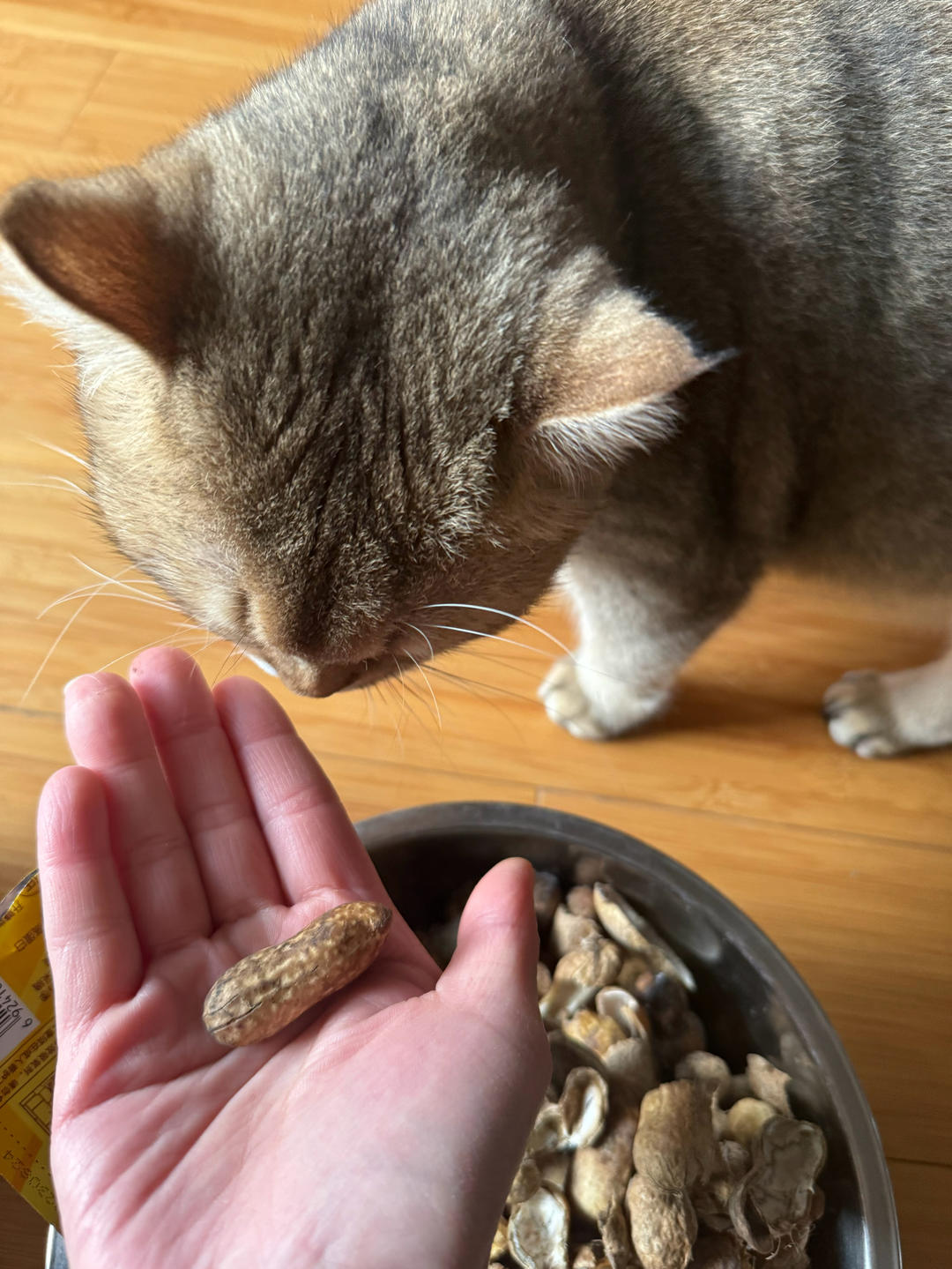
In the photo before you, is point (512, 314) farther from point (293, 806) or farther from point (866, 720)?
point (866, 720)

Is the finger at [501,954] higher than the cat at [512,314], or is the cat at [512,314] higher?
the cat at [512,314]

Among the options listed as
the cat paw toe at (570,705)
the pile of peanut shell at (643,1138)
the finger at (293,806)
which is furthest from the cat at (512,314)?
the pile of peanut shell at (643,1138)

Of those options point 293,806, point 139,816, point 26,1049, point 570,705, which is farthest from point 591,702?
point 26,1049

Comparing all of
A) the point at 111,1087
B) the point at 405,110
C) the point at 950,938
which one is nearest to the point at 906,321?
the point at 405,110

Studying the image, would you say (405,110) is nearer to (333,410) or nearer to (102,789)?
(333,410)

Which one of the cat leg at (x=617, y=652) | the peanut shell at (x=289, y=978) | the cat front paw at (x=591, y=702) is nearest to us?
the peanut shell at (x=289, y=978)

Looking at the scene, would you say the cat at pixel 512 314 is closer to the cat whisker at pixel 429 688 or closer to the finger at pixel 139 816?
the cat whisker at pixel 429 688
